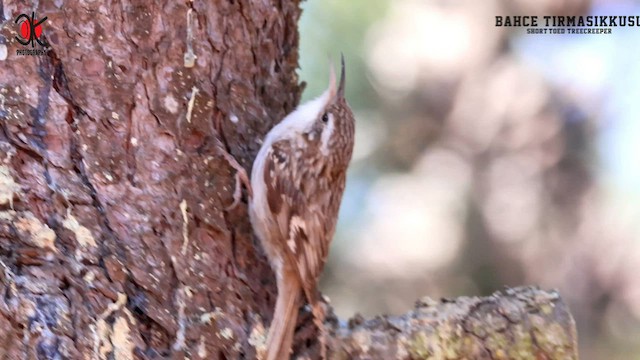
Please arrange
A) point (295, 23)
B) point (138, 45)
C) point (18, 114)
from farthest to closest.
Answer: point (295, 23) < point (138, 45) < point (18, 114)

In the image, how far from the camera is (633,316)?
3.11m

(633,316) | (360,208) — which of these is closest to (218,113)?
(360,208)

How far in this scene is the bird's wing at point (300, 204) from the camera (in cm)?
167

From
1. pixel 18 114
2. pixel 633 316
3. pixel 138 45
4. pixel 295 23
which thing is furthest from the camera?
pixel 633 316

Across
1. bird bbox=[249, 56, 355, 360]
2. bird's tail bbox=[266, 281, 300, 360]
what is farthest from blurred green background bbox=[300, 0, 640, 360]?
bird's tail bbox=[266, 281, 300, 360]

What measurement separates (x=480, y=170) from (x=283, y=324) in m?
1.95

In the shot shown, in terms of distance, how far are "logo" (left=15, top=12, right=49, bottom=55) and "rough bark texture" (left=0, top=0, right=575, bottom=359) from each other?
0.05 ft

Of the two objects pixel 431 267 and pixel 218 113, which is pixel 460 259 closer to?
pixel 431 267

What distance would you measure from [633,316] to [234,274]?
7.36 ft

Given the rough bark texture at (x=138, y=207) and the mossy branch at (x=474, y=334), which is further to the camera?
the mossy branch at (x=474, y=334)

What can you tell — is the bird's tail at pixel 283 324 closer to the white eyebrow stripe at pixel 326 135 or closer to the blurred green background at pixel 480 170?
the white eyebrow stripe at pixel 326 135

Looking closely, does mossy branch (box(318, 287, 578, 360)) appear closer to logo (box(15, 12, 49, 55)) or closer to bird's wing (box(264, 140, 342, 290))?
bird's wing (box(264, 140, 342, 290))

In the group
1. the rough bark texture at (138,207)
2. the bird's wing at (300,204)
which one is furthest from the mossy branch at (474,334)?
the bird's wing at (300,204)

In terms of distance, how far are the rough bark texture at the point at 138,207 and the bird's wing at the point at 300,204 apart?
95 millimetres
